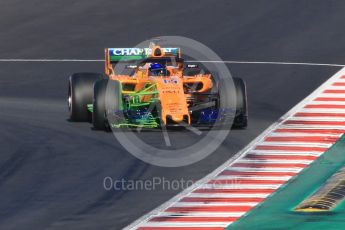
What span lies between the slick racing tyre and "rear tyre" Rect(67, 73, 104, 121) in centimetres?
141

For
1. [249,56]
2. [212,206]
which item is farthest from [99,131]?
[249,56]

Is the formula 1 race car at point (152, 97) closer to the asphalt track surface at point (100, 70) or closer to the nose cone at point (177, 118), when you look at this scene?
the nose cone at point (177, 118)

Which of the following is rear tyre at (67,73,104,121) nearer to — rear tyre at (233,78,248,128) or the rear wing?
the rear wing

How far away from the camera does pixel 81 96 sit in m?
23.5

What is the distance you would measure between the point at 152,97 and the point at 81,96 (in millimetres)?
1790

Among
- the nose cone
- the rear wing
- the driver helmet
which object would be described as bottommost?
the nose cone

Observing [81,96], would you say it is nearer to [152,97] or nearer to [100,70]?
[152,97]

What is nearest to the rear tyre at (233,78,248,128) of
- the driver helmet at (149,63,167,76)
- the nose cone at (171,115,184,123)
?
the nose cone at (171,115,184,123)

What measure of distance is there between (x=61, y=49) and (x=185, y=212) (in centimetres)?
1975

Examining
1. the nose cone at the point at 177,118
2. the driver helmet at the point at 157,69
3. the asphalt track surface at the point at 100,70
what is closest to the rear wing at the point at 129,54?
the driver helmet at the point at 157,69

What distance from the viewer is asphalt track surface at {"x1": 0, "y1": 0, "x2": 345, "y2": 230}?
16844mm

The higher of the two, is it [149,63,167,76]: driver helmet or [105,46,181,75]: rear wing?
[105,46,181,75]: rear wing

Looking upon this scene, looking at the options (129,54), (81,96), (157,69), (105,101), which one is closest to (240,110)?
(157,69)

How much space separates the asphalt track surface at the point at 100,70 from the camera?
16.8m
